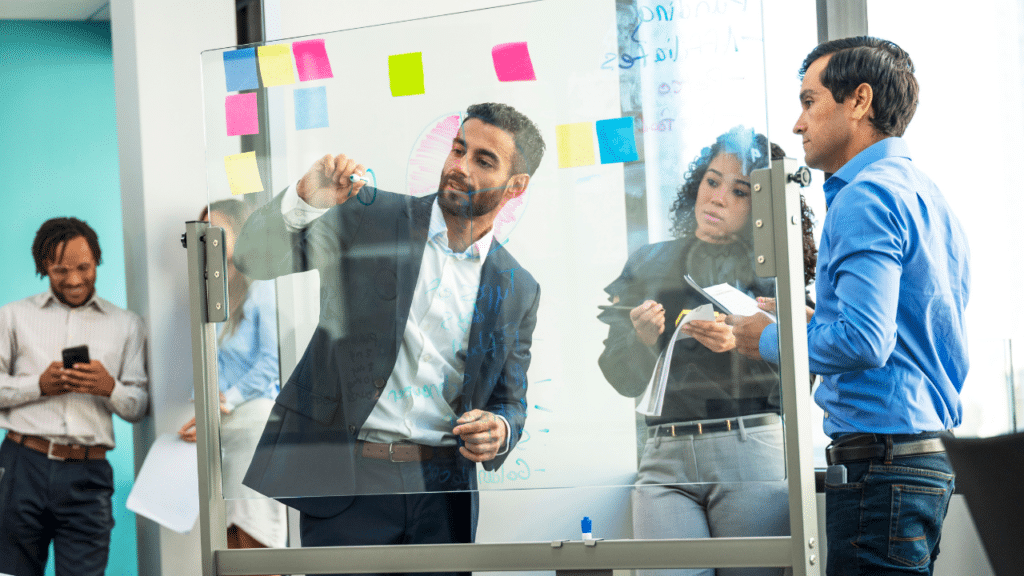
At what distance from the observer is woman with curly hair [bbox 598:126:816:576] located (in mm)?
1571

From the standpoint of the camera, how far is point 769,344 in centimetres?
156

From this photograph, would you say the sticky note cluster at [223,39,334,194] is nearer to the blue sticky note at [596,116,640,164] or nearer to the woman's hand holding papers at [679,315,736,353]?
the blue sticky note at [596,116,640,164]

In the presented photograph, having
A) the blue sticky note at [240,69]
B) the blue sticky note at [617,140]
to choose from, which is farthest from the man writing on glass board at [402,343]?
the blue sticky note at [240,69]

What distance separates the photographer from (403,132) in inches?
70.2

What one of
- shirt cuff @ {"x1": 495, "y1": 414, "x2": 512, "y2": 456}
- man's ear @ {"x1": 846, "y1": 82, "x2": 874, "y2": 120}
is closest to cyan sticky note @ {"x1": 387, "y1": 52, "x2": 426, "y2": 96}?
shirt cuff @ {"x1": 495, "y1": 414, "x2": 512, "y2": 456}

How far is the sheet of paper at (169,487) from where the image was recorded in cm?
280

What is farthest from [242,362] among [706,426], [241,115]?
[706,426]

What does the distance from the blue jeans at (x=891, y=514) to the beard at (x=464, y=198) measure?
878 millimetres

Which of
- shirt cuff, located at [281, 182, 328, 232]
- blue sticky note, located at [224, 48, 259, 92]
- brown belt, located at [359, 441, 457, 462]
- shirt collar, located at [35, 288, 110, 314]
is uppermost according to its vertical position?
blue sticky note, located at [224, 48, 259, 92]

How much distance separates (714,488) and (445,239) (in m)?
0.82

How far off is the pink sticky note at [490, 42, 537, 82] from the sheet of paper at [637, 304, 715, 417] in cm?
56

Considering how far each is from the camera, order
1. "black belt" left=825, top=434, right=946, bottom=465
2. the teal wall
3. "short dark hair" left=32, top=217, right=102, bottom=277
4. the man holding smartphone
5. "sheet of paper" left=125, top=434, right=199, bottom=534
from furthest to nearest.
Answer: the teal wall → "short dark hair" left=32, top=217, right=102, bottom=277 → the man holding smartphone → "sheet of paper" left=125, top=434, right=199, bottom=534 → "black belt" left=825, top=434, right=946, bottom=465

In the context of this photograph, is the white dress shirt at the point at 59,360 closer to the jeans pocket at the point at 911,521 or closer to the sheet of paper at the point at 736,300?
the sheet of paper at the point at 736,300

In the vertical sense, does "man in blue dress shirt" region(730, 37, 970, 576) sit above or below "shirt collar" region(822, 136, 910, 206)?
below
